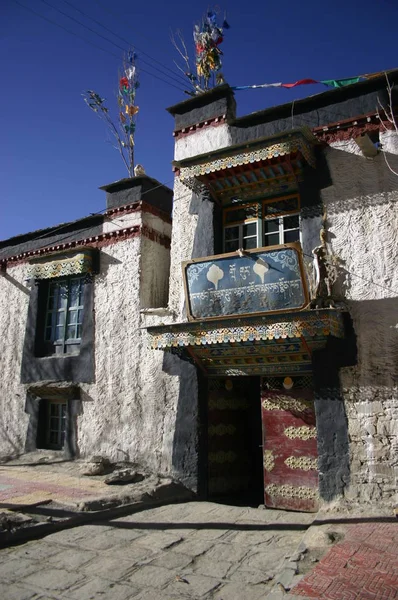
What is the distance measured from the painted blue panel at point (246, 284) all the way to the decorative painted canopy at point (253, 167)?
1535 millimetres

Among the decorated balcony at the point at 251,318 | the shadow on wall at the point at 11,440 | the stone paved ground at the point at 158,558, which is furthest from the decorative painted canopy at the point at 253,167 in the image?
the shadow on wall at the point at 11,440

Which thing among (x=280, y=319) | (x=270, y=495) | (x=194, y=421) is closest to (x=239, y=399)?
(x=194, y=421)

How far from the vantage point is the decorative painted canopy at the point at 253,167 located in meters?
6.52

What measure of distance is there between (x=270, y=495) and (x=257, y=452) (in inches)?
81.0

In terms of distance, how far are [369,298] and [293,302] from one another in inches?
41.2

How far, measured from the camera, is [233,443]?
777 cm

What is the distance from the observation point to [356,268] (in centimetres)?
626

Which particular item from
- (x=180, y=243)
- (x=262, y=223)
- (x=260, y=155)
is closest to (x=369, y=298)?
(x=262, y=223)

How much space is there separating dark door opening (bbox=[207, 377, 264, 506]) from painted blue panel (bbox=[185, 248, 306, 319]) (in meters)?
1.54

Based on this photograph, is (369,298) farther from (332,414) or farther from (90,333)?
(90,333)

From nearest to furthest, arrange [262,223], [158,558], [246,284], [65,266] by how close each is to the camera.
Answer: [158,558] → [246,284] → [262,223] → [65,266]

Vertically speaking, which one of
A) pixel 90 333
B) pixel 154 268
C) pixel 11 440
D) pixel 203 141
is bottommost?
pixel 11 440

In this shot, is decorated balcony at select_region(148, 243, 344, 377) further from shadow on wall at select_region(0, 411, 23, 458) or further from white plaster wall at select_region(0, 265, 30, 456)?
shadow on wall at select_region(0, 411, 23, 458)

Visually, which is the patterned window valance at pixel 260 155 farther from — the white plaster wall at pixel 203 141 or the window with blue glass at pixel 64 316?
the window with blue glass at pixel 64 316
